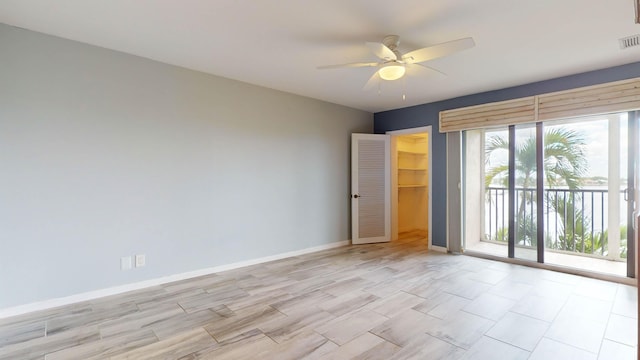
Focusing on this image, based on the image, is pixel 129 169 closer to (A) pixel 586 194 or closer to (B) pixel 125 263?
(B) pixel 125 263

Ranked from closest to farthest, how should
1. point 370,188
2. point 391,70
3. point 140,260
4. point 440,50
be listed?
point 440,50, point 391,70, point 140,260, point 370,188

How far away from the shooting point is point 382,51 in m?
2.50

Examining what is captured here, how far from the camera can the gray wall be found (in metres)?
2.72

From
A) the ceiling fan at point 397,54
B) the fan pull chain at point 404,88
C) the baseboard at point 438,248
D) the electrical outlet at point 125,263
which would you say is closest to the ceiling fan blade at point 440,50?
the ceiling fan at point 397,54

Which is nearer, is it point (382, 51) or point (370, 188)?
point (382, 51)

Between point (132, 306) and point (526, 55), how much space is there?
15.8 feet

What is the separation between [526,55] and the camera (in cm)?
317

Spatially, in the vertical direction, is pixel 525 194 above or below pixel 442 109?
below

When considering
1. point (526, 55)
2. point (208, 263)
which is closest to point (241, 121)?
point (208, 263)

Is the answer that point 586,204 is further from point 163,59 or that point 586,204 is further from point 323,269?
point 163,59

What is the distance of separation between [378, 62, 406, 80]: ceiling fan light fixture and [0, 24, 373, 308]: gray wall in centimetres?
215

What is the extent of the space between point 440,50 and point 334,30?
0.94m

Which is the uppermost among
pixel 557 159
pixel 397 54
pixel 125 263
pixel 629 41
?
pixel 629 41

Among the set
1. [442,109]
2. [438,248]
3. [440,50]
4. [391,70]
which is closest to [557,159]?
[442,109]
